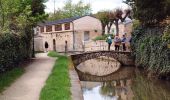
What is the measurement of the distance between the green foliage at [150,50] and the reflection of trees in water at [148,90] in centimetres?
96

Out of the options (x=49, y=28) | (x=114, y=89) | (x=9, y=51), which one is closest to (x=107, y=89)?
(x=114, y=89)

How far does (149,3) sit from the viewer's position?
2752cm

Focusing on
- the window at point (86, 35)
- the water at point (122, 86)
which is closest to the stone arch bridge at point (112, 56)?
the water at point (122, 86)

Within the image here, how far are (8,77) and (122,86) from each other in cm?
773

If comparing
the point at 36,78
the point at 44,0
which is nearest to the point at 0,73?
the point at 36,78

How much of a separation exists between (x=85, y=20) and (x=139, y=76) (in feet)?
121

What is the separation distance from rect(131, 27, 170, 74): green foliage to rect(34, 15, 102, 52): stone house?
95.0 feet

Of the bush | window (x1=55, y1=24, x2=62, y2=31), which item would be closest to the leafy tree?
window (x1=55, y1=24, x2=62, y2=31)

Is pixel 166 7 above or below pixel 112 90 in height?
above

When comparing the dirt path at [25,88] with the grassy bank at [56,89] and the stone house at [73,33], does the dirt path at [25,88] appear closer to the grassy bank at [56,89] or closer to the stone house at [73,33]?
the grassy bank at [56,89]

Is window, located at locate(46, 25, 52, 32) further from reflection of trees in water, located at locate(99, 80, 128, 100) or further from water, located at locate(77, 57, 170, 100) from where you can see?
reflection of trees in water, located at locate(99, 80, 128, 100)

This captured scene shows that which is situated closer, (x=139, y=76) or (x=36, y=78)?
(x=36, y=78)

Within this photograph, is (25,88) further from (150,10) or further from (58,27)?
(58,27)

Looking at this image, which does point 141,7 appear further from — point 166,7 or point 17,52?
point 17,52
